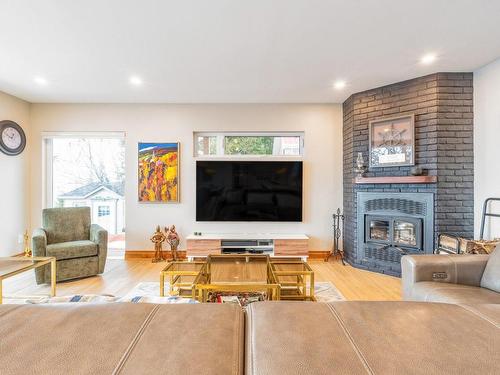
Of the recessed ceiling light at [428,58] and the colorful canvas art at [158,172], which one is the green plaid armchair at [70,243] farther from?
the recessed ceiling light at [428,58]

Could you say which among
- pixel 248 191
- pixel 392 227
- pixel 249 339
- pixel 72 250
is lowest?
pixel 72 250

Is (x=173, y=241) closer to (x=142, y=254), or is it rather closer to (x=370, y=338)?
(x=142, y=254)

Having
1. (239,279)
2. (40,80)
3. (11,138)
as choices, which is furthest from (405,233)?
(11,138)

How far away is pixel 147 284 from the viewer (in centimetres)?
301

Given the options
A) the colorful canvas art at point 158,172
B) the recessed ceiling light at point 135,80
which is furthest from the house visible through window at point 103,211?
the recessed ceiling light at point 135,80

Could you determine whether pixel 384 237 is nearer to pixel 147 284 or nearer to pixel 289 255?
pixel 289 255

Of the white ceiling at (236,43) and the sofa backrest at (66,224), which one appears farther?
the sofa backrest at (66,224)

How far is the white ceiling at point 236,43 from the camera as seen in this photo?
1958 mm

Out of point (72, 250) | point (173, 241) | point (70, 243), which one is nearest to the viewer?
point (72, 250)

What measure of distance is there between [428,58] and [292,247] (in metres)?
2.82

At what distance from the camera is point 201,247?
12.5 feet

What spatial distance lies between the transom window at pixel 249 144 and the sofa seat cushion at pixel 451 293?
273 cm

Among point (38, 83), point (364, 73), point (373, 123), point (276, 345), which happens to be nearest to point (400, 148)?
point (373, 123)

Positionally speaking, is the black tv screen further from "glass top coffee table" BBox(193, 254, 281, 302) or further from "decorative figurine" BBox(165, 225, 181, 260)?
"glass top coffee table" BBox(193, 254, 281, 302)
